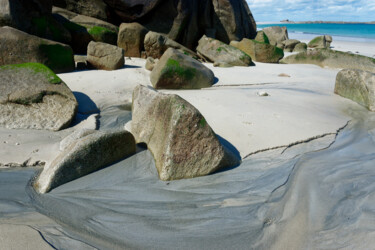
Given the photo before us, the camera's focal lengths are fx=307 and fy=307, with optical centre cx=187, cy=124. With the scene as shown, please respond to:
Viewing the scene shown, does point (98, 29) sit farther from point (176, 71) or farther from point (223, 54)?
point (176, 71)

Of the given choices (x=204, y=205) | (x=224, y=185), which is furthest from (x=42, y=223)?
(x=224, y=185)

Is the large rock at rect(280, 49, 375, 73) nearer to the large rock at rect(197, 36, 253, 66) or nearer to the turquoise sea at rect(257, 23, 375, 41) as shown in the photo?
the large rock at rect(197, 36, 253, 66)

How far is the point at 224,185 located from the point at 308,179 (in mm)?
920

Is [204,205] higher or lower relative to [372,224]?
lower

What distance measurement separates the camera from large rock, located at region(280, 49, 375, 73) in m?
10.7

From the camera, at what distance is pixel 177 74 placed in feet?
23.3

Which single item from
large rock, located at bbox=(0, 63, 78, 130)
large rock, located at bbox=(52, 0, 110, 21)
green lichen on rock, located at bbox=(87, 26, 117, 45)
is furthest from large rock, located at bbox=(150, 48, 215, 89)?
large rock, located at bbox=(52, 0, 110, 21)

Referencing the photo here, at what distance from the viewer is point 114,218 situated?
265cm

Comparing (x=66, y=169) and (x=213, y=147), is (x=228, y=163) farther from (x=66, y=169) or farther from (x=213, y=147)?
(x=66, y=169)

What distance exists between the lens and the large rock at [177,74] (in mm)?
7074

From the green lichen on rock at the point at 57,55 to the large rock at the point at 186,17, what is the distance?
16.8 feet

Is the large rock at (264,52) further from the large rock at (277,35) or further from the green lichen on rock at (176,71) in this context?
the large rock at (277,35)

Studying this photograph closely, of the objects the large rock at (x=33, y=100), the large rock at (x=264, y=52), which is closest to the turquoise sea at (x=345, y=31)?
the large rock at (x=264, y=52)

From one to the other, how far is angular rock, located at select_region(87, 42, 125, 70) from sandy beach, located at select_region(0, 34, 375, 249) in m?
3.04
